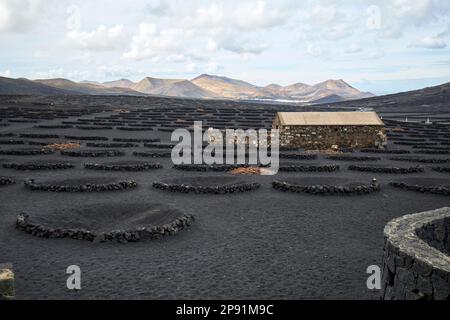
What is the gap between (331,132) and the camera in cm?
4006

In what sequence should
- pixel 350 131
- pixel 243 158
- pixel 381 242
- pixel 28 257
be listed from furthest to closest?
pixel 350 131 < pixel 243 158 < pixel 381 242 < pixel 28 257

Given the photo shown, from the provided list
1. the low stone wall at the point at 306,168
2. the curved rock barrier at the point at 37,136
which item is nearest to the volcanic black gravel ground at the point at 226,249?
the low stone wall at the point at 306,168

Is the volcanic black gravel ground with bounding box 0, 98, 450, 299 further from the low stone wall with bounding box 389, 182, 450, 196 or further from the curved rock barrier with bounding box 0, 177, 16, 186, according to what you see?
the low stone wall with bounding box 389, 182, 450, 196

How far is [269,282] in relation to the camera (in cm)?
1163

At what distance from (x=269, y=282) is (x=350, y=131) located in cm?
3118

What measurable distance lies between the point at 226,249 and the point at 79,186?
34.8 feet

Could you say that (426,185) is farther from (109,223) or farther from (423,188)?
(109,223)

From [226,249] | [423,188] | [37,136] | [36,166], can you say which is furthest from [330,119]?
[37,136]

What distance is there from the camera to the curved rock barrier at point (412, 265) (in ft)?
25.9

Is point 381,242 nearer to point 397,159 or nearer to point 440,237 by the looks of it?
point 440,237

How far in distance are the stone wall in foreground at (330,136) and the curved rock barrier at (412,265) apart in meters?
29.1

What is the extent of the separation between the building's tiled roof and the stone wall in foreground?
0.38 metres
